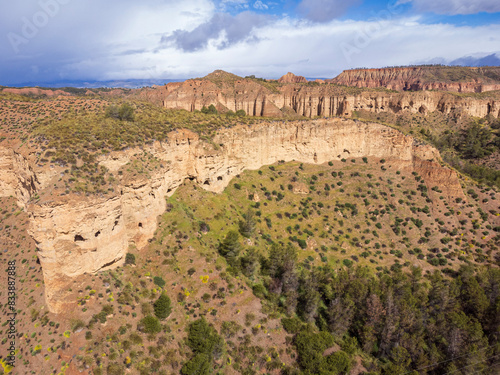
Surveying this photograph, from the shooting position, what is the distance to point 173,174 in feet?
132

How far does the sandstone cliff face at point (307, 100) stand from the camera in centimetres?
8225

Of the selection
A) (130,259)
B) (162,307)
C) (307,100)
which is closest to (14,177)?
(130,259)

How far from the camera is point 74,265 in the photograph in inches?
Answer: 1051

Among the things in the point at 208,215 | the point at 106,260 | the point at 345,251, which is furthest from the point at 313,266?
the point at 106,260

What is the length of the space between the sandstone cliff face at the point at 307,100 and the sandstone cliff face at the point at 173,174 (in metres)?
28.0

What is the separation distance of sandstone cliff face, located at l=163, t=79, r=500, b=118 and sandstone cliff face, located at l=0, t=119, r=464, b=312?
28.0 m

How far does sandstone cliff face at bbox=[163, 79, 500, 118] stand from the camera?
270 feet

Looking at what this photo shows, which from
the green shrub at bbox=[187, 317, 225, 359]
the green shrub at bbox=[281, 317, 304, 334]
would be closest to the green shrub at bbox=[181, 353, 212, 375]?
the green shrub at bbox=[187, 317, 225, 359]

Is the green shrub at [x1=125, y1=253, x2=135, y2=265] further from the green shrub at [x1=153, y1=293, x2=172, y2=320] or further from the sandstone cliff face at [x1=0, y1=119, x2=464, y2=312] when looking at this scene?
the green shrub at [x1=153, y1=293, x2=172, y2=320]

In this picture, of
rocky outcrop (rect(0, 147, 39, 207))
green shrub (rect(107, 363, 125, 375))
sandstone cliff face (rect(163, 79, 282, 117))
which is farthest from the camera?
sandstone cliff face (rect(163, 79, 282, 117))

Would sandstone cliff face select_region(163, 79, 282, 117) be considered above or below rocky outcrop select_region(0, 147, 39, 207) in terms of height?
above

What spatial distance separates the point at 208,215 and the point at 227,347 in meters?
18.2

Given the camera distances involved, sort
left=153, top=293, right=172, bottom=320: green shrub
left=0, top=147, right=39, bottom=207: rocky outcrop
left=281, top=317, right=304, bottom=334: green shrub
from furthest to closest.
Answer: left=0, top=147, right=39, bottom=207: rocky outcrop, left=281, top=317, right=304, bottom=334: green shrub, left=153, top=293, right=172, bottom=320: green shrub

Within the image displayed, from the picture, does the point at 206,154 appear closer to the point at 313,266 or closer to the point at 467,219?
the point at 313,266
